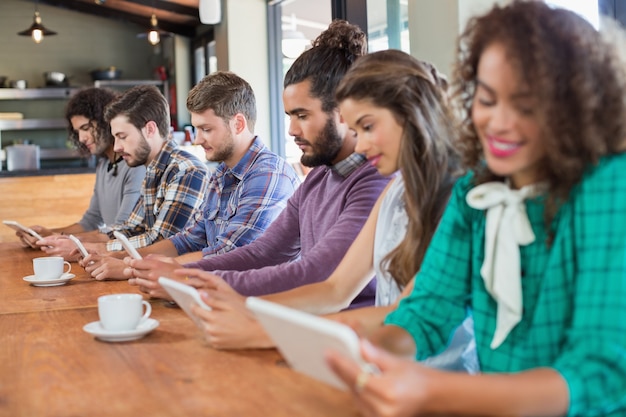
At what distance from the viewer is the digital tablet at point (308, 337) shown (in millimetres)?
847

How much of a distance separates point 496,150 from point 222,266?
136 cm

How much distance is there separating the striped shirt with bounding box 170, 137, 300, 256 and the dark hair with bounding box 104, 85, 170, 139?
0.68 metres

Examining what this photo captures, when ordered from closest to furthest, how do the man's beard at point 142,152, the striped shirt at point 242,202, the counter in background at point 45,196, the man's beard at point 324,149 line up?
the man's beard at point 324,149 → the striped shirt at point 242,202 → the man's beard at point 142,152 → the counter in background at point 45,196

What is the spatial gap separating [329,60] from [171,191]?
1.26 m

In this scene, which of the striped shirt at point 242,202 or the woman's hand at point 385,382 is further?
the striped shirt at point 242,202

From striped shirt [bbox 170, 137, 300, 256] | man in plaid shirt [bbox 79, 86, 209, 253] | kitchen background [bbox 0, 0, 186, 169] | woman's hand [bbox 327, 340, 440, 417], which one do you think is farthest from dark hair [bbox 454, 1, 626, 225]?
kitchen background [bbox 0, 0, 186, 169]

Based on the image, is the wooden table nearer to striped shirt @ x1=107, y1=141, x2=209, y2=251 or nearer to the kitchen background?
striped shirt @ x1=107, y1=141, x2=209, y2=251

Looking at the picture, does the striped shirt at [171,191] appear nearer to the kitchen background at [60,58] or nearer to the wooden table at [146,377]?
the wooden table at [146,377]

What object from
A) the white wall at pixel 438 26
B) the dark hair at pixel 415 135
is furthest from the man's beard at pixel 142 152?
the dark hair at pixel 415 135

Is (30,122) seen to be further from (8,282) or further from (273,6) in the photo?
(8,282)

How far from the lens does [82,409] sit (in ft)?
3.59

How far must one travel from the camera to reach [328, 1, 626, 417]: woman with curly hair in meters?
0.95

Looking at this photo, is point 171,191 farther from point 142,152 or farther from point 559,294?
point 559,294

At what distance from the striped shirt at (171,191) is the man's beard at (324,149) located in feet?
3.72
